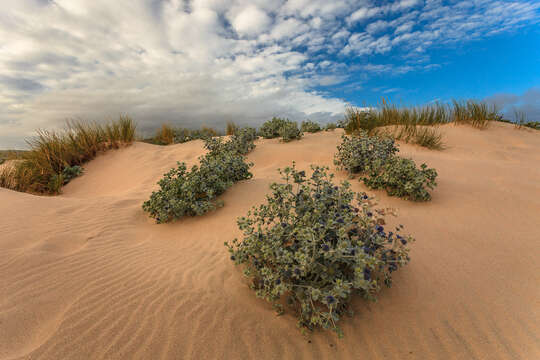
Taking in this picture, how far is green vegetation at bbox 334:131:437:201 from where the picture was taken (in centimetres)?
447

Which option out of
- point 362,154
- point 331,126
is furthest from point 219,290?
point 331,126

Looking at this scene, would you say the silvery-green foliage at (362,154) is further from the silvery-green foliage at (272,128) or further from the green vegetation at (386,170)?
the silvery-green foliage at (272,128)

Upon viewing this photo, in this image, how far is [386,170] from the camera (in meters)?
4.90

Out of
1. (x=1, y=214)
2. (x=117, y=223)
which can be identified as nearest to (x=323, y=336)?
(x=117, y=223)

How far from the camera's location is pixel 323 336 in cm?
191

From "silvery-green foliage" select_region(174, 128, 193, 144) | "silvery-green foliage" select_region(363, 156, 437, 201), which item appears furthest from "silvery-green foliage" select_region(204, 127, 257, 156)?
"silvery-green foliage" select_region(174, 128, 193, 144)

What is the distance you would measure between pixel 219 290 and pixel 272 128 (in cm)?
973

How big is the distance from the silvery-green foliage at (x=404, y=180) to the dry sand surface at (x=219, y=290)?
24 cm

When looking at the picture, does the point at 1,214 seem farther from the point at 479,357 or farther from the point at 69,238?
the point at 479,357

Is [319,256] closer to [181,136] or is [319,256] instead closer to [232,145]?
[232,145]

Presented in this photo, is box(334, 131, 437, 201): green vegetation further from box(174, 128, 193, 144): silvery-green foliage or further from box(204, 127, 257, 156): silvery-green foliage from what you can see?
box(174, 128, 193, 144): silvery-green foliage

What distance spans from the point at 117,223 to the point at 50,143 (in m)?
7.65

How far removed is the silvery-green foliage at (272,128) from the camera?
37.5 ft

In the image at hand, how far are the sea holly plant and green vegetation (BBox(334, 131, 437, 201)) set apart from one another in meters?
2.62
